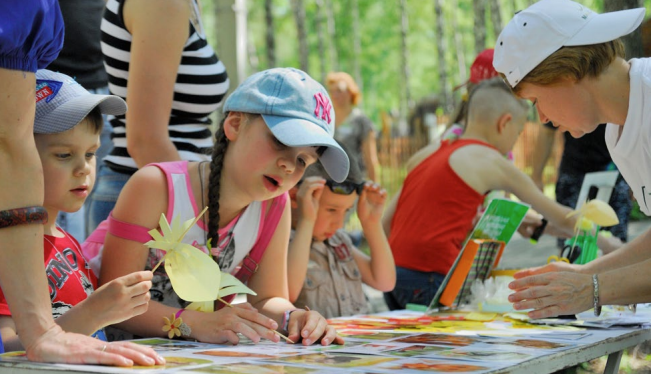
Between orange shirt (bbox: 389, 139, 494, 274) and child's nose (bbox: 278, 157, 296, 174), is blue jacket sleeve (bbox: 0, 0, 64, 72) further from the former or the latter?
orange shirt (bbox: 389, 139, 494, 274)

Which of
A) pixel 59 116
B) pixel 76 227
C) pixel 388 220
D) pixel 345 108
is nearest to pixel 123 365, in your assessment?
pixel 59 116

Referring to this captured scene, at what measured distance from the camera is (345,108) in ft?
32.1

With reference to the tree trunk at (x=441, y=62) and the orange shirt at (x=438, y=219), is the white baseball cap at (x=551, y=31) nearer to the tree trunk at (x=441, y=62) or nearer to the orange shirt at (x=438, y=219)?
the orange shirt at (x=438, y=219)

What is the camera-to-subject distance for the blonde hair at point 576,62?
2.69 meters

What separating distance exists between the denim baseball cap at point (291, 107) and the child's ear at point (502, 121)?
1951mm

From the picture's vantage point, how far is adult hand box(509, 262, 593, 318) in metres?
2.61

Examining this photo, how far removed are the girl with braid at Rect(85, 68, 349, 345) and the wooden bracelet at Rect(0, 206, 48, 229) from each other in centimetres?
63

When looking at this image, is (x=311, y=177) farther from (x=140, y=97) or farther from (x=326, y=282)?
(x=140, y=97)

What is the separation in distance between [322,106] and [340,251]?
1.32 m

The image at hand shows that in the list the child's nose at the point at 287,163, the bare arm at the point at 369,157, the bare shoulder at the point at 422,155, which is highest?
the child's nose at the point at 287,163

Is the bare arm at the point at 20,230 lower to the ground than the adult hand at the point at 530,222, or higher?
higher

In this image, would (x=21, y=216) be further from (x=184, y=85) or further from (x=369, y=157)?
(x=369, y=157)

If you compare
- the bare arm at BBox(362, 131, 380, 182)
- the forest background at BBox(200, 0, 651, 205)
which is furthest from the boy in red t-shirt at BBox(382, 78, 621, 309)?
the forest background at BBox(200, 0, 651, 205)

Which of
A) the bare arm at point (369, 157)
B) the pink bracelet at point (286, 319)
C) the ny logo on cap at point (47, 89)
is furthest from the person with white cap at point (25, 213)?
the bare arm at point (369, 157)
